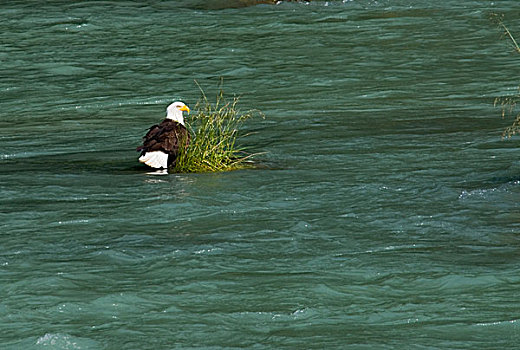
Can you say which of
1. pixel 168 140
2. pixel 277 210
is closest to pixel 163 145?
pixel 168 140

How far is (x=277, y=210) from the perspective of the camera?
880 centimetres

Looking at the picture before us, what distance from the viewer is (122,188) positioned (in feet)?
32.3

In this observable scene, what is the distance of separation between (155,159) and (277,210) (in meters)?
2.24

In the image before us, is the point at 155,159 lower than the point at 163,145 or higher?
lower

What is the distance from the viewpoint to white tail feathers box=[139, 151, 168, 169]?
34.9ft

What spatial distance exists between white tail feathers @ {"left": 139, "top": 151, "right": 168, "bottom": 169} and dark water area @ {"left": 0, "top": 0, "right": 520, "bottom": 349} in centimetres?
14

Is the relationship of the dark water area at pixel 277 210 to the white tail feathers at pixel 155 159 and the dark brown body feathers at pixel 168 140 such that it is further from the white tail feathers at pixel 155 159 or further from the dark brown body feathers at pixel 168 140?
the dark brown body feathers at pixel 168 140

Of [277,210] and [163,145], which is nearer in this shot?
[277,210]

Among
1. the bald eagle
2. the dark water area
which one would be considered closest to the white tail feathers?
the bald eagle

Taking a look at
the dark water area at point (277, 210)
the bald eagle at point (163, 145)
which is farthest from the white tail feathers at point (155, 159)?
the dark water area at point (277, 210)

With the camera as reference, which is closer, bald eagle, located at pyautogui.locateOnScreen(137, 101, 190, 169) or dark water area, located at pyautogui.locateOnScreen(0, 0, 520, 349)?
dark water area, located at pyautogui.locateOnScreen(0, 0, 520, 349)

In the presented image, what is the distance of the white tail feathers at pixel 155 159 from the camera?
1063cm

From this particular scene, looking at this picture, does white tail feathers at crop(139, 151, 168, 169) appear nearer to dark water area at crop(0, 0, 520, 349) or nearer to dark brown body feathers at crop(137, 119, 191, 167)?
dark brown body feathers at crop(137, 119, 191, 167)

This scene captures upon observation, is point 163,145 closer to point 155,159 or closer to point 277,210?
point 155,159
